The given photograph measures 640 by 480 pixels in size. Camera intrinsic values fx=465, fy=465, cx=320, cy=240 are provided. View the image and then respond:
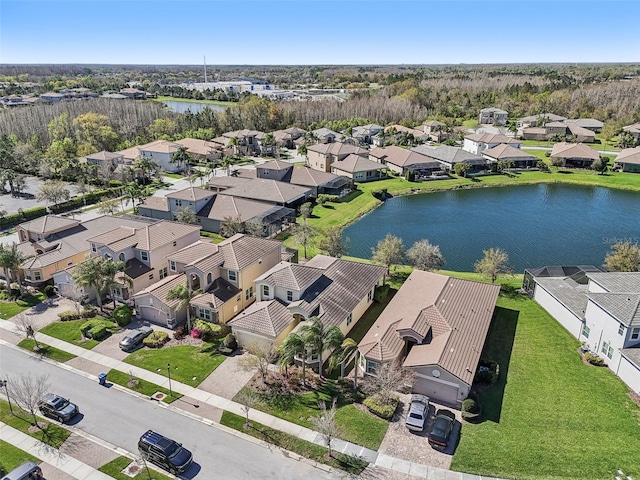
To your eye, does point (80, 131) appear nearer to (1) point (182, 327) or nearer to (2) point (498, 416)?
(1) point (182, 327)

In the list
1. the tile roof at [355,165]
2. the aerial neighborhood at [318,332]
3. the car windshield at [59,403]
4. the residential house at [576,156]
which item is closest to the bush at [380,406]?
the aerial neighborhood at [318,332]

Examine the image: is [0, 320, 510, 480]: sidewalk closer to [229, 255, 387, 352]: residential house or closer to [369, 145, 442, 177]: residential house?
[229, 255, 387, 352]: residential house

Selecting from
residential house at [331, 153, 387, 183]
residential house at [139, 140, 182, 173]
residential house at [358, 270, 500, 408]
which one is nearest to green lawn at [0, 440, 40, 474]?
residential house at [358, 270, 500, 408]

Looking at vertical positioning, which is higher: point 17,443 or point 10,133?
point 10,133

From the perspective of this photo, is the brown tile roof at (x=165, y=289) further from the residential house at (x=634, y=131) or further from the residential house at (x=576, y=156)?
the residential house at (x=634, y=131)

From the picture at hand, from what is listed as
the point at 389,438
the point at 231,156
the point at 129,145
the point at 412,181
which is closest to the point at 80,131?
the point at 129,145

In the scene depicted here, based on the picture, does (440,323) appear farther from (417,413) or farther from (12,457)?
(12,457)

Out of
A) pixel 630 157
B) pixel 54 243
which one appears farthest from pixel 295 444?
pixel 630 157
